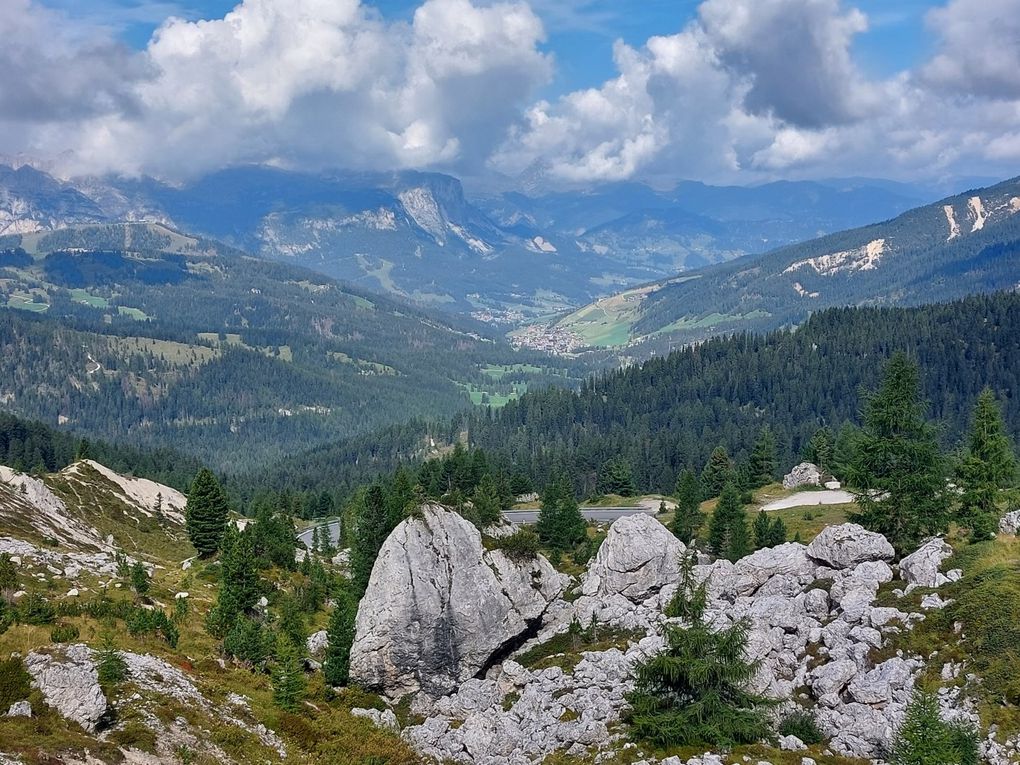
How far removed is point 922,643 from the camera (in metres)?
47.8

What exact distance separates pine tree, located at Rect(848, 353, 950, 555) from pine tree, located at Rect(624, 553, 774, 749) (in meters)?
29.5

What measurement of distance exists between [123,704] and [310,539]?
368ft

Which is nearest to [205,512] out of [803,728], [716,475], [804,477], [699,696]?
[699,696]

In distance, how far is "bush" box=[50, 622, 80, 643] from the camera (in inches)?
1774

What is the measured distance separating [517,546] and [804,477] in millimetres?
93390

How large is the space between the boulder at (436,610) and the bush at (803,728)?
28105 millimetres

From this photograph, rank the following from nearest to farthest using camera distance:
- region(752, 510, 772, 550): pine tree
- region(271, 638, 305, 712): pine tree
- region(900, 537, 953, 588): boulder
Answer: region(271, 638, 305, 712): pine tree → region(900, 537, 953, 588): boulder → region(752, 510, 772, 550): pine tree

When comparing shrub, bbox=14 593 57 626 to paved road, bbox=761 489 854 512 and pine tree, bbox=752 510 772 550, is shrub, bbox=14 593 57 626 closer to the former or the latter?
pine tree, bbox=752 510 772 550

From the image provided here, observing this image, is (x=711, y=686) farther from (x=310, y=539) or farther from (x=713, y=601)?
(x=310, y=539)

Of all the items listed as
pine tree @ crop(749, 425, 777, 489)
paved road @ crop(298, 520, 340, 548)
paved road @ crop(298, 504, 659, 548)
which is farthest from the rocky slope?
pine tree @ crop(749, 425, 777, 489)

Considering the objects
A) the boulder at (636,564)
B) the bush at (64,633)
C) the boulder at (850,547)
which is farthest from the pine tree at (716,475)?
the bush at (64,633)

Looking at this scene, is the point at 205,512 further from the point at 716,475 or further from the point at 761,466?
the point at 761,466

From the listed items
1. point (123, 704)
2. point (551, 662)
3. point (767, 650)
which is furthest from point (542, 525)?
point (123, 704)

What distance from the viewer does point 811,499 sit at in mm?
129750
